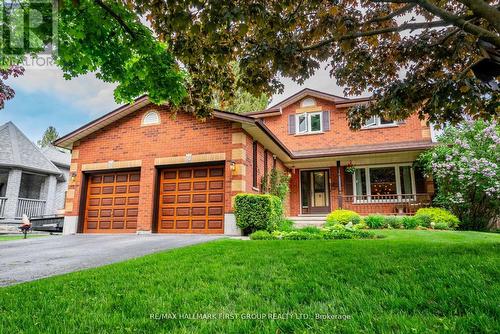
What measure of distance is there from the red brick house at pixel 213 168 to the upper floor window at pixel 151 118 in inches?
1.8

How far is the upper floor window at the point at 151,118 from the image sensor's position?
12086mm

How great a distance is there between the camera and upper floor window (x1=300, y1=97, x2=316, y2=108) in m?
17.2

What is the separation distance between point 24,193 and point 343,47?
23.0 m

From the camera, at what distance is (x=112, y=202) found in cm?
Result: 1237

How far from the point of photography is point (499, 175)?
37.9ft

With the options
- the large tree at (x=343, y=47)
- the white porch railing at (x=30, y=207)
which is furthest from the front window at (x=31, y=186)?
the large tree at (x=343, y=47)

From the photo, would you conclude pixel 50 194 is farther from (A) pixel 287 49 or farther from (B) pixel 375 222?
(A) pixel 287 49

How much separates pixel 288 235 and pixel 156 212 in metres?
5.52

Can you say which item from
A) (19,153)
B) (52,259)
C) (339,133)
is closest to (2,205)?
(19,153)

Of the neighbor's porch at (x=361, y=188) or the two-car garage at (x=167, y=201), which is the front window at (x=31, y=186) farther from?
the neighbor's porch at (x=361, y=188)

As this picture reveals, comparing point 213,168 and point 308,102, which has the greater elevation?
point 308,102

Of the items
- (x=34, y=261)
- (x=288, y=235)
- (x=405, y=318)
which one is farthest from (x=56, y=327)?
(x=288, y=235)

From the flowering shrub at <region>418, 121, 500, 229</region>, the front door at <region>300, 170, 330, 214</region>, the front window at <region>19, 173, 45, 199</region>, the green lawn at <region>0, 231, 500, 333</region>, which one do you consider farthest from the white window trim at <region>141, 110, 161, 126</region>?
the front window at <region>19, 173, 45, 199</region>

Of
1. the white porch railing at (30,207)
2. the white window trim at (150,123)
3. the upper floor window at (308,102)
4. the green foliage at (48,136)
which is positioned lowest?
the white porch railing at (30,207)
